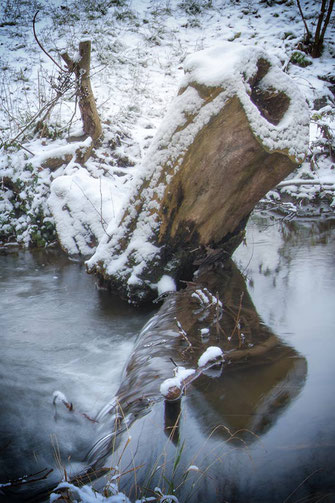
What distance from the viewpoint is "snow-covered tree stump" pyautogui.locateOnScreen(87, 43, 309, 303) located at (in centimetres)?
333

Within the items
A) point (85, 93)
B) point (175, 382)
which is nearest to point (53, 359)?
point (175, 382)

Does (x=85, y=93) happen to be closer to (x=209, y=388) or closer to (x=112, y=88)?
(x=112, y=88)

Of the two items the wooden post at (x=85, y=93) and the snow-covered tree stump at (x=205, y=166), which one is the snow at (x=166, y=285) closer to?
the snow-covered tree stump at (x=205, y=166)

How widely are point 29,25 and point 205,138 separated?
12.4 m

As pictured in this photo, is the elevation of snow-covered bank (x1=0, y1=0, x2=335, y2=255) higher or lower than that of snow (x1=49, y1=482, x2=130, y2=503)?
higher

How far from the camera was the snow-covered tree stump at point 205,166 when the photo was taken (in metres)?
3.33

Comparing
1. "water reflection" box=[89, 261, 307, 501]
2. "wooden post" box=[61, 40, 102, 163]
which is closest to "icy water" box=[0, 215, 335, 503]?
"water reflection" box=[89, 261, 307, 501]

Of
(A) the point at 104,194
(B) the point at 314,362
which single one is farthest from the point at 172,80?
(B) the point at 314,362

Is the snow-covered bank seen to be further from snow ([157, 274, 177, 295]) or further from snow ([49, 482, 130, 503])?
snow ([49, 482, 130, 503])

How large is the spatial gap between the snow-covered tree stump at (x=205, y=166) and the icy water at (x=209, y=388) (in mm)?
549

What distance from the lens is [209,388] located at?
76.3 inches

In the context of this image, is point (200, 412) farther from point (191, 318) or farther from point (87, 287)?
point (87, 287)

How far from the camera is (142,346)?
2.85 m

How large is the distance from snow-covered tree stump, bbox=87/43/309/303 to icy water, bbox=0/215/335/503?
549mm
